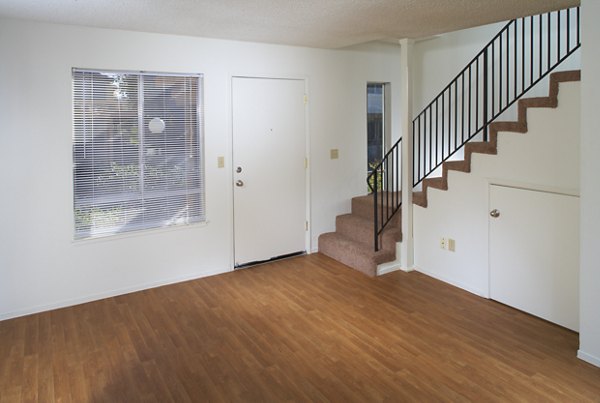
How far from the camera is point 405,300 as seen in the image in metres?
4.10

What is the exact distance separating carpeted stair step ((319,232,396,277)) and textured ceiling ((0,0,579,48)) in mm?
2264

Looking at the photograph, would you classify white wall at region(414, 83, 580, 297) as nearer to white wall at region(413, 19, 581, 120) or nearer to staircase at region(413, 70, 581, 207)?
staircase at region(413, 70, 581, 207)

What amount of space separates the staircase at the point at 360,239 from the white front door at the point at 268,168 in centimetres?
44

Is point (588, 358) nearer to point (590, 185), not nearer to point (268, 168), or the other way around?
point (590, 185)

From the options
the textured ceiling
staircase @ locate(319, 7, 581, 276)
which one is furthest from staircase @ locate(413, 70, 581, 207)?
the textured ceiling

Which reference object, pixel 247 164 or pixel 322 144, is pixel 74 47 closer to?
pixel 247 164

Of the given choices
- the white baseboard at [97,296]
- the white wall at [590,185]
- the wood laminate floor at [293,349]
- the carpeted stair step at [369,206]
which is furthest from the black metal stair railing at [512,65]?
the white baseboard at [97,296]

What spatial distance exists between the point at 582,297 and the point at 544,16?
3084mm

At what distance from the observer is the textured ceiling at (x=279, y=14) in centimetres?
329

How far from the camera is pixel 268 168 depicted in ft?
16.8

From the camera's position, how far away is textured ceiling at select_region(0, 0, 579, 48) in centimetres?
329

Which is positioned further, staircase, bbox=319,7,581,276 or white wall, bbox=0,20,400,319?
staircase, bbox=319,7,581,276

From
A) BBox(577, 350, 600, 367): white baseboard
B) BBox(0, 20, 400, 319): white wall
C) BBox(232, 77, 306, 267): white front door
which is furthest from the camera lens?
BBox(232, 77, 306, 267): white front door

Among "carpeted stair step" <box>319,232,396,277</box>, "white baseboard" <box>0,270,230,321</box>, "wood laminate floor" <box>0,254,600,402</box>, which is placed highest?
"carpeted stair step" <box>319,232,396,277</box>
